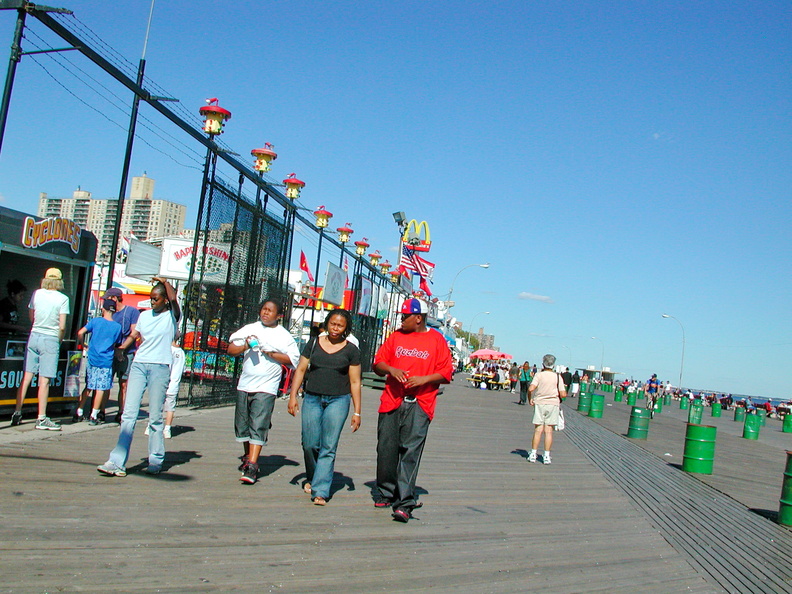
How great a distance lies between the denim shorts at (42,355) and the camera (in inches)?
336

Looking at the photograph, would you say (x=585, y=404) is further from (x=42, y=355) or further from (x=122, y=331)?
(x=42, y=355)

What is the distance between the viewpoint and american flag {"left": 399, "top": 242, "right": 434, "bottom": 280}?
29656mm

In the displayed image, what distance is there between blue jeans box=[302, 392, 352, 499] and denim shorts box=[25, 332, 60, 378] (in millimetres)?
3738

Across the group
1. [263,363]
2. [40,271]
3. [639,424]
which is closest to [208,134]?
[40,271]

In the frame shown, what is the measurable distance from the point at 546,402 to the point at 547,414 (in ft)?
0.58

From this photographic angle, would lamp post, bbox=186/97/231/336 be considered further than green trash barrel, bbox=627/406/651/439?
No

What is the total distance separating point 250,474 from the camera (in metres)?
6.94

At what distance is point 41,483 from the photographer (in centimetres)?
596

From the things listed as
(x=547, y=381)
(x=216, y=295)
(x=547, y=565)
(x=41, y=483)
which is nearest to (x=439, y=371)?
(x=547, y=565)

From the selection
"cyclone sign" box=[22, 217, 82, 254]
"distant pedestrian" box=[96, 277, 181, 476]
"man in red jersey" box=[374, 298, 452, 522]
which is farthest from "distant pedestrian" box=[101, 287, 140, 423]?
"man in red jersey" box=[374, 298, 452, 522]

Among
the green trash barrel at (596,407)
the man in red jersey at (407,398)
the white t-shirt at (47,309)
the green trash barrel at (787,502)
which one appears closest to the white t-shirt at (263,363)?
the man in red jersey at (407,398)

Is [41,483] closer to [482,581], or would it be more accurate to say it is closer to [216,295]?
[482,581]

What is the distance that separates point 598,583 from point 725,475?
9046 millimetres

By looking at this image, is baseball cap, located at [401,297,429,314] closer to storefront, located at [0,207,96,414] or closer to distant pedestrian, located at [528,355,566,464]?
distant pedestrian, located at [528,355,566,464]
